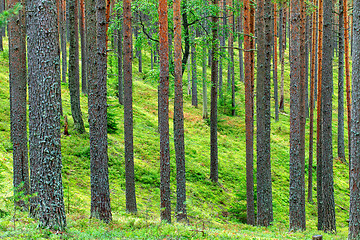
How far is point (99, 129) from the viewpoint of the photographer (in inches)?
360

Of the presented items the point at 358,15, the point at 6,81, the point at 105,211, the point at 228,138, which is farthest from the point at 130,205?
the point at 6,81

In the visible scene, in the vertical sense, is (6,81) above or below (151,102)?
above

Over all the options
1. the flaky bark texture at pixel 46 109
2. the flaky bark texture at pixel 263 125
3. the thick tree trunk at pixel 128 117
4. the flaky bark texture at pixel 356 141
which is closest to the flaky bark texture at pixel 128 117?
the thick tree trunk at pixel 128 117

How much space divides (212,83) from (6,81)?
15.3 metres

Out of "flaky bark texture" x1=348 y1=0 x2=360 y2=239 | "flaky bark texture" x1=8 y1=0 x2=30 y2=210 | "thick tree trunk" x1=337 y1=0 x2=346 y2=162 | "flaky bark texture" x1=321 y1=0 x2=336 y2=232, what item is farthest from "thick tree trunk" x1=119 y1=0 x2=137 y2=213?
"thick tree trunk" x1=337 y1=0 x2=346 y2=162

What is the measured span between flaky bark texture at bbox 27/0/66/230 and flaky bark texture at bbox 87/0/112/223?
9.20ft

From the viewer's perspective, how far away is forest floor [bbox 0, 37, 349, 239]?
7.69 m

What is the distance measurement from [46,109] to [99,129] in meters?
3.03

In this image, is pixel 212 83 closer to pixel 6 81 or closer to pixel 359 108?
pixel 359 108

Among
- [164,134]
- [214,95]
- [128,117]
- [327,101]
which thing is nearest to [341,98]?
[214,95]

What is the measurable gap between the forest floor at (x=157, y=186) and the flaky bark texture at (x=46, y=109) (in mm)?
612

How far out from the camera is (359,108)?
25.0ft

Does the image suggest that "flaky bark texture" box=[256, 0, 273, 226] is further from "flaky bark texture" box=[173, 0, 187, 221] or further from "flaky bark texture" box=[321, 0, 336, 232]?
"flaky bark texture" box=[173, 0, 187, 221]

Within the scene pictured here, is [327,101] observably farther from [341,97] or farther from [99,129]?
[341,97]
